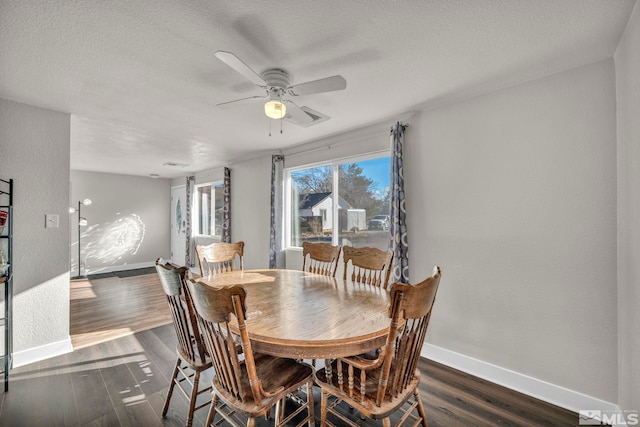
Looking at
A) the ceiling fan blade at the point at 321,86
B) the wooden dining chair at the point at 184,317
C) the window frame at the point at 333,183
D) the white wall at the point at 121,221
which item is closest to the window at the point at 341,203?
the window frame at the point at 333,183

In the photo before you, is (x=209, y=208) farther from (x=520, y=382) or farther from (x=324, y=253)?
(x=520, y=382)

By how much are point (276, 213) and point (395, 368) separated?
3.16 m

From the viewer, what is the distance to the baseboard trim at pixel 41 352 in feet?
8.11

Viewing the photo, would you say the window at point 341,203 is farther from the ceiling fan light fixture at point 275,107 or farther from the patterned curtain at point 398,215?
the ceiling fan light fixture at point 275,107

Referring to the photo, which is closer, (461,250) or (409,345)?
(409,345)

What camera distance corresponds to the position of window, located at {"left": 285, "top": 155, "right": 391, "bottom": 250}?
129 inches

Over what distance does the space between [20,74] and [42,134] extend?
0.81m

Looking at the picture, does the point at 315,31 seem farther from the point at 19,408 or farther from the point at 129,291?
the point at 129,291

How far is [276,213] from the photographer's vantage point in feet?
13.9

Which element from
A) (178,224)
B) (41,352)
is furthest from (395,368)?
(178,224)

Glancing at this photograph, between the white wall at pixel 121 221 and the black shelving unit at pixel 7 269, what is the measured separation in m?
4.38

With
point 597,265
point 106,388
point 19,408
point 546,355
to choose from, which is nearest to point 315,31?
point 597,265

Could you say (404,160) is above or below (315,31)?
below

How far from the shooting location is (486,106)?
2.35 m
